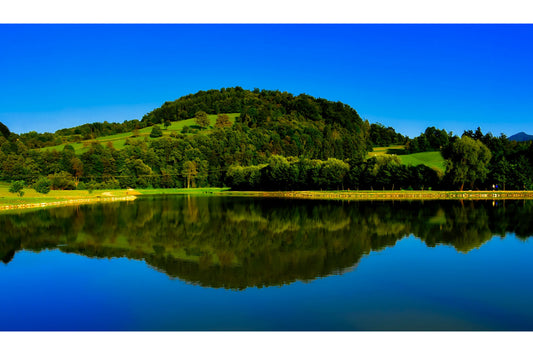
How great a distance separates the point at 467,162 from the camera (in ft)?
228

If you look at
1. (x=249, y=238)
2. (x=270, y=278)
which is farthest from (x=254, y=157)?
(x=270, y=278)

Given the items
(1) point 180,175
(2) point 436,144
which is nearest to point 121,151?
(1) point 180,175

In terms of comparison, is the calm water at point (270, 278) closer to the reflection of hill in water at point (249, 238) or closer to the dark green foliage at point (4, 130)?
the reflection of hill in water at point (249, 238)

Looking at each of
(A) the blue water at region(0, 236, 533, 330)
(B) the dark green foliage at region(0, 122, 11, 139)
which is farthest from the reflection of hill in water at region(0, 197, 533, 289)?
(B) the dark green foliage at region(0, 122, 11, 139)

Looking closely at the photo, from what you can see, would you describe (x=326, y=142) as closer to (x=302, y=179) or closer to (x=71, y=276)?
(x=302, y=179)

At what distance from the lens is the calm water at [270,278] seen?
36.7ft

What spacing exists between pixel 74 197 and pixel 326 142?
378 feet

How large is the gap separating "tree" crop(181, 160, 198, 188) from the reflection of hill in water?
81.7 metres

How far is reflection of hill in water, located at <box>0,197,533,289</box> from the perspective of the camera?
16.8m

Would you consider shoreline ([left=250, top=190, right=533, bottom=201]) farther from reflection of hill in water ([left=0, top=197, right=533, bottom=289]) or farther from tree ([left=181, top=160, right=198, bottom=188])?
tree ([left=181, top=160, right=198, bottom=188])

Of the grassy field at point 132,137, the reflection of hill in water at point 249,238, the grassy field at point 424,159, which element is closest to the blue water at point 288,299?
the reflection of hill in water at point 249,238

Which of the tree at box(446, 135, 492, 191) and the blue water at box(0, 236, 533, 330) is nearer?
the blue water at box(0, 236, 533, 330)

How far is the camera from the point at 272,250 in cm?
2056

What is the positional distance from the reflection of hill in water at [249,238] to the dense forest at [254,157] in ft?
123
